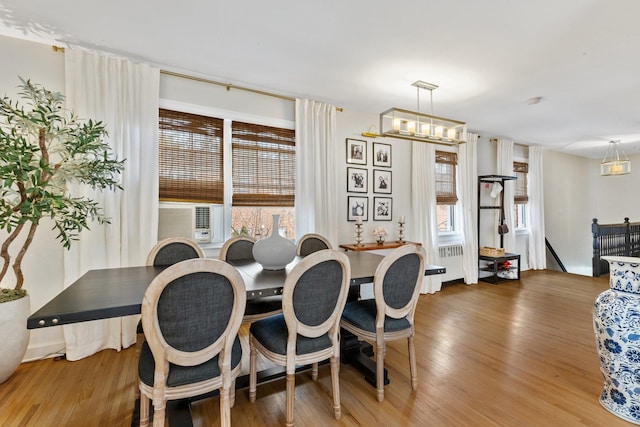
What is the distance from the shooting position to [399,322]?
2.11 meters

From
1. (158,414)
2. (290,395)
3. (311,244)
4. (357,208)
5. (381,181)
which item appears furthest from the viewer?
(381,181)

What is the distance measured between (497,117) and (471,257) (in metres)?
2.36

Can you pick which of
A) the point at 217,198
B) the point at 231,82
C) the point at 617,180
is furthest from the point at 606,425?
the point at 617,180

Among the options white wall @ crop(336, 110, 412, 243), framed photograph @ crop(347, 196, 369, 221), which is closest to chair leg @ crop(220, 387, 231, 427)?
white wall @ crop(336, 110, 412, 243)

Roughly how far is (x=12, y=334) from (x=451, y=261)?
544 cm

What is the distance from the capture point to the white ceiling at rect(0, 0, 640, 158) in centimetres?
209

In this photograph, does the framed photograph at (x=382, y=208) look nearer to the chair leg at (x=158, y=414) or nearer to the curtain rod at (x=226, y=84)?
the curtain rod at (x=226, y=84)

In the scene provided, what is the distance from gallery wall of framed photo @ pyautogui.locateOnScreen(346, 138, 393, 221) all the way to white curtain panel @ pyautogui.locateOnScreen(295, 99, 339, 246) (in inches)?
15.3

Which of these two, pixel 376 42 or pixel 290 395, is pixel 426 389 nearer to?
pixel 290 395

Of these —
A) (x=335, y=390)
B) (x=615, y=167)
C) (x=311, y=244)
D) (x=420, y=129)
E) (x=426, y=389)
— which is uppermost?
(x=420, y=129)

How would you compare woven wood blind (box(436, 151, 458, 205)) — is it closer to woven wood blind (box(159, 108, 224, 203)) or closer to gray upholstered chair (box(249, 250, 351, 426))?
woven wood blind (box(159, 108, 224, 203))

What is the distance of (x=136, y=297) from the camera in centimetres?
150

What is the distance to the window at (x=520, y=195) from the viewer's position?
6125 mm

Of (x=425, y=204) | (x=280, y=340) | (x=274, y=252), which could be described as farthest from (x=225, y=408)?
(x=425, y=204)
